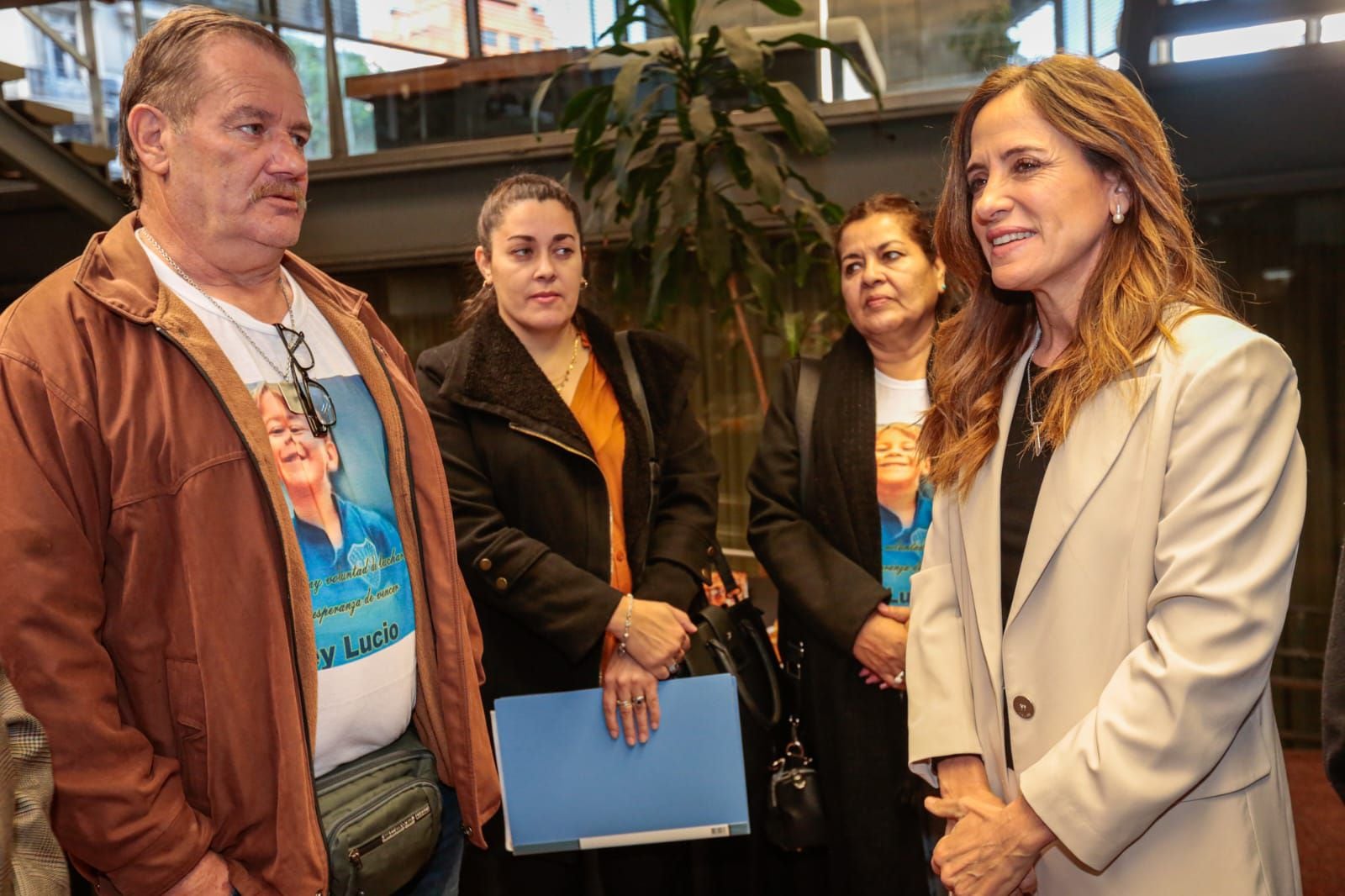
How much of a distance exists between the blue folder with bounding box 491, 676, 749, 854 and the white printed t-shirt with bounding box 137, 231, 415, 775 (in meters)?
0.43

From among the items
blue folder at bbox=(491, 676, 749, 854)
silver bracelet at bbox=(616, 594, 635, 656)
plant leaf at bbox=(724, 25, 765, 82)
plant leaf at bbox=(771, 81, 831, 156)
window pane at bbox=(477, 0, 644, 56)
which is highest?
window pane at bbox=(477, 0, 644, 56)

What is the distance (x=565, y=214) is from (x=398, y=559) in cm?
98

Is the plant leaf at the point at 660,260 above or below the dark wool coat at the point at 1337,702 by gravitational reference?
above

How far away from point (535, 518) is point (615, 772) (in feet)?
1.64

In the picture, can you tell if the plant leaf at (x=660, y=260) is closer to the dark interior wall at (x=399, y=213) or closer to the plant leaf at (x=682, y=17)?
the plant leaf at (x=682, y=17)

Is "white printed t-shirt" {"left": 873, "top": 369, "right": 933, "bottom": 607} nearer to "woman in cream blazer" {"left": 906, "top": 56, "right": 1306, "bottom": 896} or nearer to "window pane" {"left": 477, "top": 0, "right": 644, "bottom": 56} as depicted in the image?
"woman in cream blazer" {"left": 906, "top": 56, "right": 1306, "bottom": 896}

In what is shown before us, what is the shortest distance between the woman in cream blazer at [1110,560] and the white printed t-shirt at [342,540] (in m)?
0.72

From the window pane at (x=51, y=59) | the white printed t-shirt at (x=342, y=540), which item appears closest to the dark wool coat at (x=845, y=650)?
the white printed t-shirt at (x=342, y=540)

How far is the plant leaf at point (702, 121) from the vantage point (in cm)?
303

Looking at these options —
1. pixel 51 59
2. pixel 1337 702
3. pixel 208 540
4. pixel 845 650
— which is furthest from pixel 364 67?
pixel 1337 702

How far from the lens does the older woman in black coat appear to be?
213cm

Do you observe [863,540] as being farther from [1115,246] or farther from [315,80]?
[315,80]

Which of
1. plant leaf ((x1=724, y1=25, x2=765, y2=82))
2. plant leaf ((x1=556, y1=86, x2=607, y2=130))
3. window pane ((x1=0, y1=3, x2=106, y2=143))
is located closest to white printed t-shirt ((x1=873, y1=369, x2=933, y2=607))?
plant leaf ((x1=724, y1=25, x2=765, y2=82))

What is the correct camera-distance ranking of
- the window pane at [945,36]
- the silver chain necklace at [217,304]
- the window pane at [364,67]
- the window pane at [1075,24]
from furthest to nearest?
the window pane at [364,67] → the window pane at [945,36] → the window pane at [1075,24] → the silver chain necklace at [217,304]
